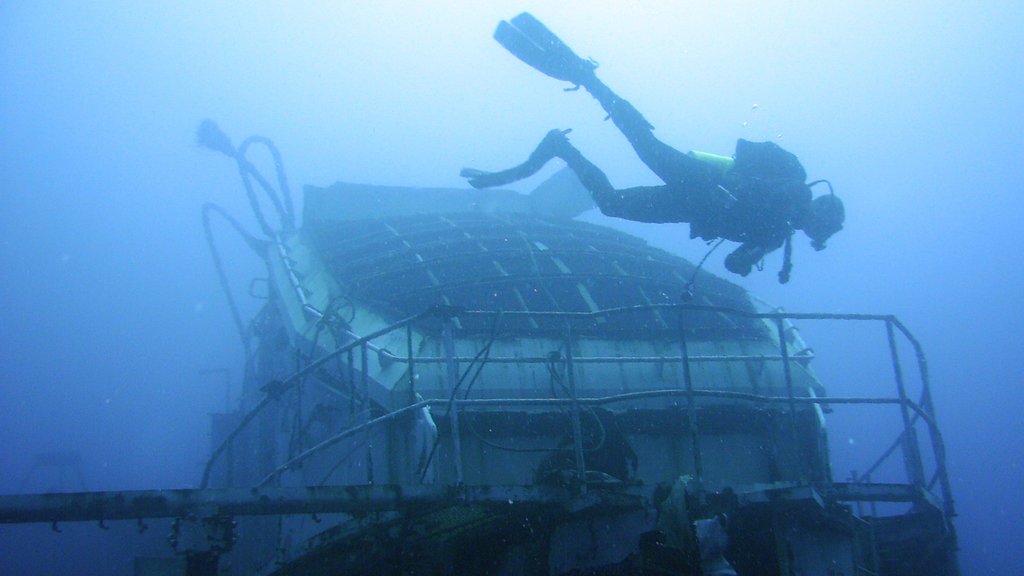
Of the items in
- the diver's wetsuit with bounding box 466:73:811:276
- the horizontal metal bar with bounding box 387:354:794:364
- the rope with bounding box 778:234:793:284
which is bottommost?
the horizontal metal bar with bounding box 387:354:794:364

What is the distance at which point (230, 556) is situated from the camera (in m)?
10.2

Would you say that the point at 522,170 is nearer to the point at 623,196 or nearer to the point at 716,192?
the point at 623,196

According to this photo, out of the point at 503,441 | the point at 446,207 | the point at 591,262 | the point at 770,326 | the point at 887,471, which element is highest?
the point at 446,207

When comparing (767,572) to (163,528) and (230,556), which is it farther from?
(163,528)

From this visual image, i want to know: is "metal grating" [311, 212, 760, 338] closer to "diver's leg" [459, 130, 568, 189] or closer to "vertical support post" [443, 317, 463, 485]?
"diver's leg" [459, 130, 568, 189]

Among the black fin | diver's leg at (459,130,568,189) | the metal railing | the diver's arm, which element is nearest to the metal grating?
the metal railing

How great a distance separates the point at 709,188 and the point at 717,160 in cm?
26

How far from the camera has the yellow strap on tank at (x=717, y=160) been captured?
614 centimetres

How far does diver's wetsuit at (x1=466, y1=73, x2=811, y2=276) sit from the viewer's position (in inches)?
231

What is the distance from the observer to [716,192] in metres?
6.01

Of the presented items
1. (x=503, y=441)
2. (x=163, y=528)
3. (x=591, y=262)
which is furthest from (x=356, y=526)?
(x=163, y=528)

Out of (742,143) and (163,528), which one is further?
(163,528)

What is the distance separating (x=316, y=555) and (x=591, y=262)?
5.24 m

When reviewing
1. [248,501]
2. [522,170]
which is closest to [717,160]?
[522,170]
